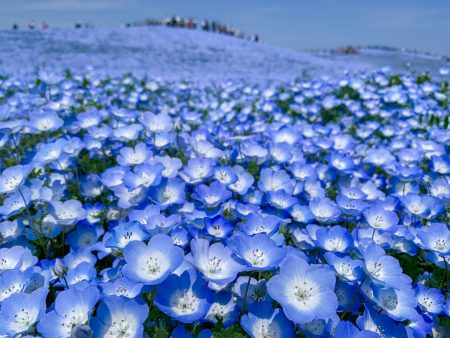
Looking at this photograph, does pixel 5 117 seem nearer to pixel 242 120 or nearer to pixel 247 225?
pixel 247 225

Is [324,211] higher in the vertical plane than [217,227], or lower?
lower

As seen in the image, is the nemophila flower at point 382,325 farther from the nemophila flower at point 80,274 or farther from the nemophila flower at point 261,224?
the nemophila flower at point 80,274

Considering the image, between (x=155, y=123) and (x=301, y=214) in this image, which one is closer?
(x=301, y=214)

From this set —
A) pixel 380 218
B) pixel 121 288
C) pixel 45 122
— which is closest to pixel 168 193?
pixel 121 288

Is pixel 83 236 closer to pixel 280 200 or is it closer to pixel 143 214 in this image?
pixel 143 214

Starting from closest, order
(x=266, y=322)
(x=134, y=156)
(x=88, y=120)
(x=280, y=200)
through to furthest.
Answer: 1. (x=266, y=322)
2. (x=280, y=200)
3. (x=134, y=156)
4. (x=88, y=120)

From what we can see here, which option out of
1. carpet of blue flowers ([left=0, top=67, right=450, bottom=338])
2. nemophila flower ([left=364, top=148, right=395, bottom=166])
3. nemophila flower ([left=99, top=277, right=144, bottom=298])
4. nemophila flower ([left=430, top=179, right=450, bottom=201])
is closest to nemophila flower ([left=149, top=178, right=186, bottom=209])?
carpet of blue flowers ([left=0, top=67, right=450, bottom=338])
